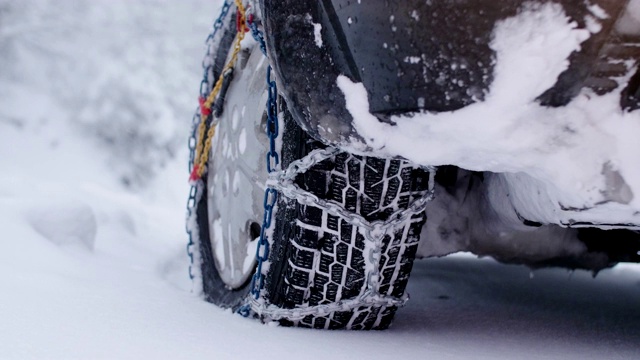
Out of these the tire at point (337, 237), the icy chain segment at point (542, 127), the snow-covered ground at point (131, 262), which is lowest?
the snow-covered ground at point (131, 262)

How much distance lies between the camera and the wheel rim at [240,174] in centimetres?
88

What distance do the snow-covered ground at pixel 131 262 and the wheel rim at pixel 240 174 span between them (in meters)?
0.09

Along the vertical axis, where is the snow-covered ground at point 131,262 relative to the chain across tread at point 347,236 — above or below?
below

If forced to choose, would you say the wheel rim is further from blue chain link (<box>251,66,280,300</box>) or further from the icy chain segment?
the icy chain segment

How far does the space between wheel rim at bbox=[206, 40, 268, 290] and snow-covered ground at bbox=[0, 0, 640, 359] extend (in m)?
0.09

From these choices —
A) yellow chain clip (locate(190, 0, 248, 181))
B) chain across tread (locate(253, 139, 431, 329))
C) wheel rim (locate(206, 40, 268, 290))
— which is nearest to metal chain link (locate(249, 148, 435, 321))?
chain across tread (locate(253, 139, 431, 329))

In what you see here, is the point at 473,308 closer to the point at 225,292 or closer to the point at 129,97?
the point at 225,292

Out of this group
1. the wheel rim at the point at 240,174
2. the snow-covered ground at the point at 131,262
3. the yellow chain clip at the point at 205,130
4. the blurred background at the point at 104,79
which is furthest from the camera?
the blurred background at the point at 104,79

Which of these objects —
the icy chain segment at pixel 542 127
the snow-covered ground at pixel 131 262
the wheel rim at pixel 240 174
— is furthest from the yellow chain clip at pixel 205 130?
the icy chain segment at pixel 542 127

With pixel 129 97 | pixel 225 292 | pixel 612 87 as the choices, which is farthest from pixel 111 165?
pixel 612 87

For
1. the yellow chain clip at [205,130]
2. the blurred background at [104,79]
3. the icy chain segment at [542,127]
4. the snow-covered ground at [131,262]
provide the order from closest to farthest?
1. the icy chain segment at [542,127]
2. the snow-covered ground at [131,262]
3. the yellow chain clip at [205,130]
4. the blurred background at [104,79]

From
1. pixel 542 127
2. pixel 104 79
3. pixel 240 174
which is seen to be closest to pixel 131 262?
pixel 240 174

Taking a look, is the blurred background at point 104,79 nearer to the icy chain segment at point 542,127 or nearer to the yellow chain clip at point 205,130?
the yellow chain clip at point 205,130

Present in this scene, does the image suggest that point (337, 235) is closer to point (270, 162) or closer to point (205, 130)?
point (270, 162)
